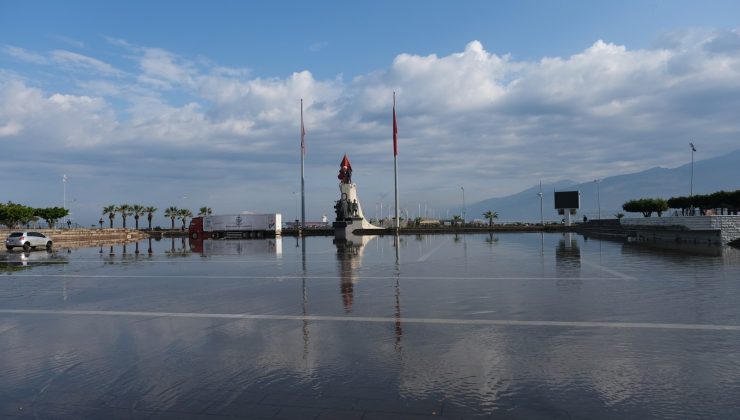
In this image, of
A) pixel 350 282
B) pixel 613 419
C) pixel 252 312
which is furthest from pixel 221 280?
pixel 613 419

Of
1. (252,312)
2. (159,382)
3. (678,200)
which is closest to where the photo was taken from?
(159,382)

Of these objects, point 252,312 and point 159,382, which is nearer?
point 159,382

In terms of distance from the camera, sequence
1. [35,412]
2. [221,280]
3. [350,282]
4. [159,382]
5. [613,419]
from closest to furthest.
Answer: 1. [613,419]
2. [35,412]
3. [159,382]
4. [350,282]
5. [221,280]

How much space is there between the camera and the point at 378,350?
725 centimetres

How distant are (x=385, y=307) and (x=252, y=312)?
2.61 metres

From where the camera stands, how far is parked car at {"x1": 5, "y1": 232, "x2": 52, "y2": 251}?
123 feet

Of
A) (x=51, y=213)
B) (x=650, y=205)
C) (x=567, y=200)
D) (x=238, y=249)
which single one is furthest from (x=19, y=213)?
(x=650, y=205)

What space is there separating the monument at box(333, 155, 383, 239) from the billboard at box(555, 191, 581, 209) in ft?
79.0

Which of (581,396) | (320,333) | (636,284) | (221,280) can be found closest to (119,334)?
(320,333)

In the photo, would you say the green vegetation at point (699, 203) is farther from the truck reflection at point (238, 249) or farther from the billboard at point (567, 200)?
the truck reflection at point (238, 249)

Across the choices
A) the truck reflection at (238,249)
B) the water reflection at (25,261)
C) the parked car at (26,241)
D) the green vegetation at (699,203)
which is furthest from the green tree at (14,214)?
the green vegetation at (699,203)

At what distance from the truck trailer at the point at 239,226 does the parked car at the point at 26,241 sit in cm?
3047

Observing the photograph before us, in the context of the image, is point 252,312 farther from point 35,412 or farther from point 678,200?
point 678,200

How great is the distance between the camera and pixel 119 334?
8625mm
